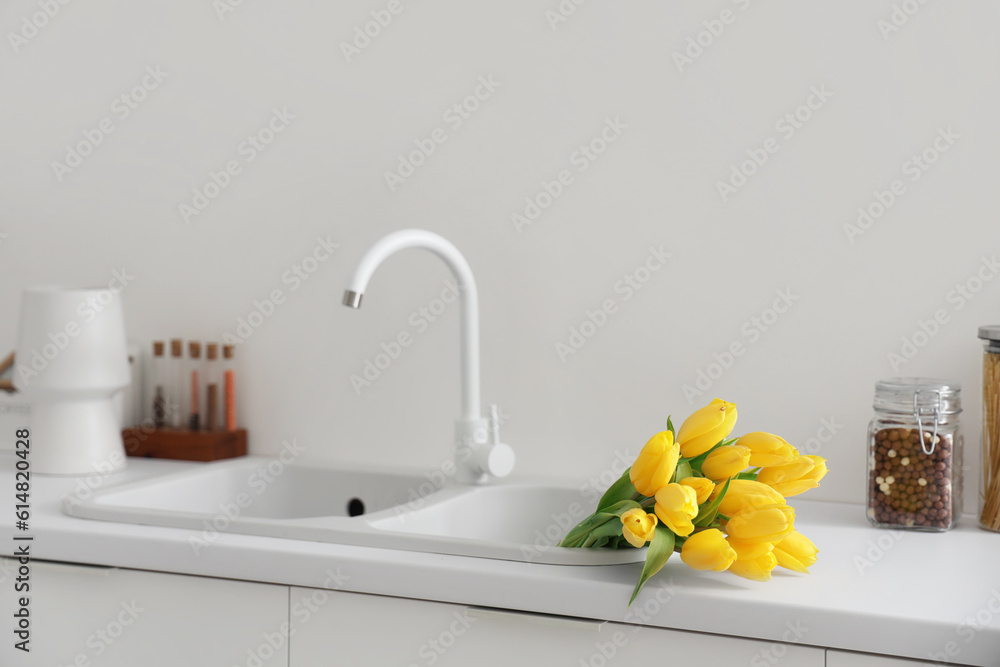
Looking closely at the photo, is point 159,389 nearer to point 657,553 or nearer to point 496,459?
point 496,459

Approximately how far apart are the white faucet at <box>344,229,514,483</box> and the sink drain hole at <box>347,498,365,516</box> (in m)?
0.22

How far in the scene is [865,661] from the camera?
0.98 metres

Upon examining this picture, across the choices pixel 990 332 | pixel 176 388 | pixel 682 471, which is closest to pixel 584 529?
pixel 682 471

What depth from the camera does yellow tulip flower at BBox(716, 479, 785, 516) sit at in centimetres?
103

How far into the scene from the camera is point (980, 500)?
4.40 feet

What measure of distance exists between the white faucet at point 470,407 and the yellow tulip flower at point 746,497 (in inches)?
19.3

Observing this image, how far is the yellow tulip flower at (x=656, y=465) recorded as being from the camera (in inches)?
41.4

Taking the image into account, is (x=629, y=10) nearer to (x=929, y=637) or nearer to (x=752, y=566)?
(x=752, y=566)

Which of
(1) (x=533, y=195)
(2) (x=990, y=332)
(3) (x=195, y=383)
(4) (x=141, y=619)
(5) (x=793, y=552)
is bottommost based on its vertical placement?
(4) (x=141, y=619)

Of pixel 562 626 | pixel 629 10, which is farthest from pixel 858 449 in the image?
pixel 629 10

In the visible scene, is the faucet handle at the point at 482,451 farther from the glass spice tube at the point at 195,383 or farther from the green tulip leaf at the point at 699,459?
the glass spice tube at the point at 195,383

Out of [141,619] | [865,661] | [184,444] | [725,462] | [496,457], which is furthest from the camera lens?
[184,444]

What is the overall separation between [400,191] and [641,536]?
862mm

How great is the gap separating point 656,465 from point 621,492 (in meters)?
0.10
